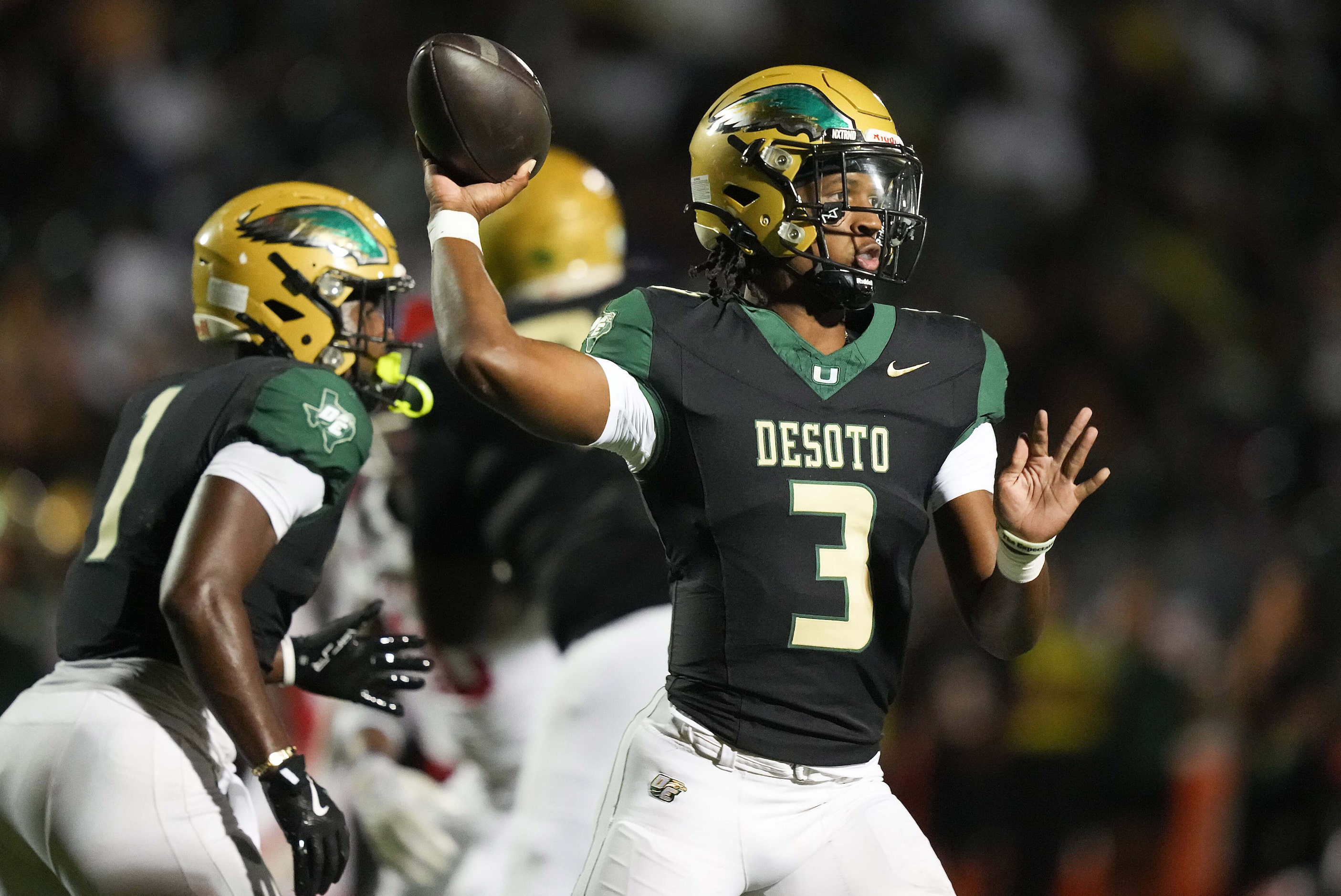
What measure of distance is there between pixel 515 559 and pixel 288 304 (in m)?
1.12

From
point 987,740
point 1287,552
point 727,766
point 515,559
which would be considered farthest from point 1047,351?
point 727,766

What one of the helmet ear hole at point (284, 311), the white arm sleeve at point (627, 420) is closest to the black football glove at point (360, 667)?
the helmet ear hole at point (284, 311)

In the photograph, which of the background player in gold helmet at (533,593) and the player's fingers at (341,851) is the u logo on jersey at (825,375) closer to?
the player's fingers at (341,851)

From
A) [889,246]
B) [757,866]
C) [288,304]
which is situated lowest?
[757,866]

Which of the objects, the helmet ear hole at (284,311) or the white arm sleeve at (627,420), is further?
the helmet ear hole at (284,311)

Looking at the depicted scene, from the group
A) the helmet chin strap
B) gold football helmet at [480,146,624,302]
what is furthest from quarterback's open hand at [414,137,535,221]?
gold football helmet at [480,146,624,302]

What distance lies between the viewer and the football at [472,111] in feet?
6.89

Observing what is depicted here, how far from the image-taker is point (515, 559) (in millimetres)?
3893

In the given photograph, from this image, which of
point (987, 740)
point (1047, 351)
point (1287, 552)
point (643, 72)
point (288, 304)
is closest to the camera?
point (288, 304)

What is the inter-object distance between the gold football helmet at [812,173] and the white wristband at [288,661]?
1.28 metres

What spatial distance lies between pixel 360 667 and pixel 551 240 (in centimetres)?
154

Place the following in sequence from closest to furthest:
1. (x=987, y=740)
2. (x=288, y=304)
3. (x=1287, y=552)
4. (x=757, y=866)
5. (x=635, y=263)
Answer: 1. (x=757, y=866)
2. (x=288, y=304)
3. (x=635, y=263)
4. (x=987, y=740)
5. (x=1287, y=552)

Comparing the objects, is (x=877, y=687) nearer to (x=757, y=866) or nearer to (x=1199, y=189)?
(x=757, y=866)

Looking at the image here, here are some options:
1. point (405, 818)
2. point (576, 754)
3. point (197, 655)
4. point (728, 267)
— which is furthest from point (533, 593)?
point (728, 267)
